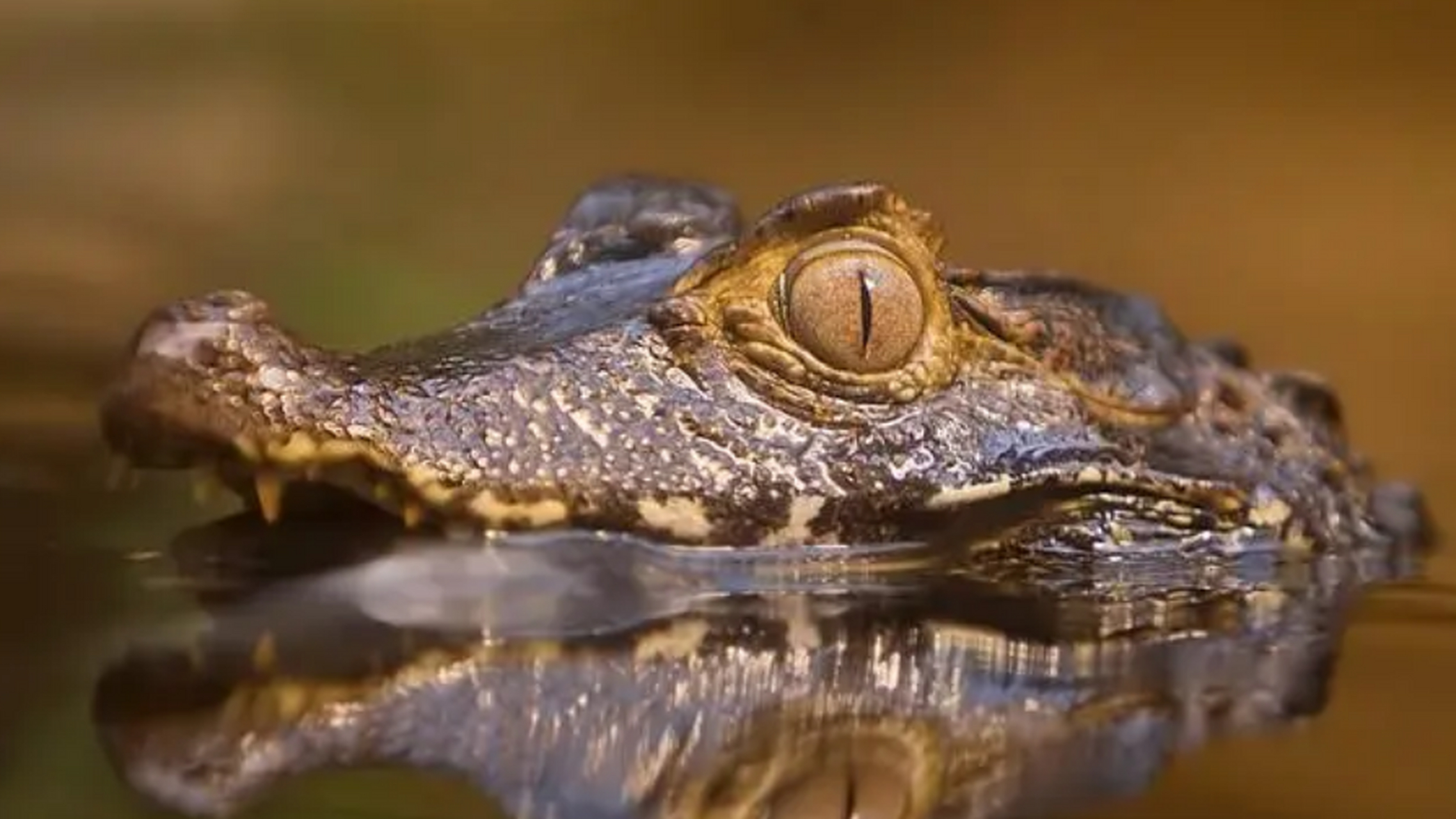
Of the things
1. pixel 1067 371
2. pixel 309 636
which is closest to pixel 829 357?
pixel 1067 371

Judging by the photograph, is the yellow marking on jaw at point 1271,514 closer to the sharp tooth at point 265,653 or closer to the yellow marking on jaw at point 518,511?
the yellow marking on jaw at point 518,511

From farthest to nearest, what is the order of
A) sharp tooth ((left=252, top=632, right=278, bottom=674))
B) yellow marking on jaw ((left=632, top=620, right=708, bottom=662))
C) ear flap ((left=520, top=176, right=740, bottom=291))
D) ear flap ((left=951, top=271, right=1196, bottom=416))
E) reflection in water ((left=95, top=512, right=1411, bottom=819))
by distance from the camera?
1. ear flap ((left=520, top=176, right=740, bottom=291))
2. ear flap ((left=951, top=271, right=1196, bottom=416))
3. yellow marking on jaw ((left=632, top=620, right=708, bottom=662))
4. sharp tooth ((left=252, top=632, right=278, bottom=674))
5. reflection in water ((left=95, top=512, right=1411, bottom=819))

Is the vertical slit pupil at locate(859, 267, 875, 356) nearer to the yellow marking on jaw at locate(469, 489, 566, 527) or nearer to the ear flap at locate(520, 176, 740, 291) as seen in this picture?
the ear flap at locate(520, 176, 740, 291)

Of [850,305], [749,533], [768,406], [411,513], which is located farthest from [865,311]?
[411,513]

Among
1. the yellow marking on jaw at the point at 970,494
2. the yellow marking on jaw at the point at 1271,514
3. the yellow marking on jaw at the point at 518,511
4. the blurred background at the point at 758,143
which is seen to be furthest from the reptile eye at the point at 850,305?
the blurred background at the point at 758,143

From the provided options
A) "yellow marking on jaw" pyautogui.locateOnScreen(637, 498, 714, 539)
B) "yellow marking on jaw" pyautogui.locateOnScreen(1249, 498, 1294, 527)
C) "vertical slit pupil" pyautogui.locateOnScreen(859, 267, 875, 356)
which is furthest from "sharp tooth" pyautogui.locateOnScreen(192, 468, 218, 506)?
"yellow marking on jaw" pyautogui.locateOnScreen(1249, 498, 1294, 527)
